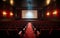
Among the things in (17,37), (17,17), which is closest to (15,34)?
(17,37)

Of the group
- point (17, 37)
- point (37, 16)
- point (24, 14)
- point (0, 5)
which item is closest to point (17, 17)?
point (24, 14)

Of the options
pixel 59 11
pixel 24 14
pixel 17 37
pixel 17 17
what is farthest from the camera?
pixel 24 14

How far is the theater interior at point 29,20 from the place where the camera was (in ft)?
11.2

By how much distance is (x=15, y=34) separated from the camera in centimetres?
352

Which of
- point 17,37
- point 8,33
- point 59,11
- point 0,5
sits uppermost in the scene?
point 0,5

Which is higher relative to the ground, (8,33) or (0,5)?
(0,5)

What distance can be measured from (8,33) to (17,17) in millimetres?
13159

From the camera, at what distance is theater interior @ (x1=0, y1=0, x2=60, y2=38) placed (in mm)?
3420

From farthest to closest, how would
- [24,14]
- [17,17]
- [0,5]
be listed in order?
[24,14] → [17,17] → [0,5]

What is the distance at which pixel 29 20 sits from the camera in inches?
600

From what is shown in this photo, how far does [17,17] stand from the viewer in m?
16.4

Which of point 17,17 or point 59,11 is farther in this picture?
point 17,17

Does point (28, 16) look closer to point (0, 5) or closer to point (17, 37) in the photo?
point (0, 5)

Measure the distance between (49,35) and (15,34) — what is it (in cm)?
119
